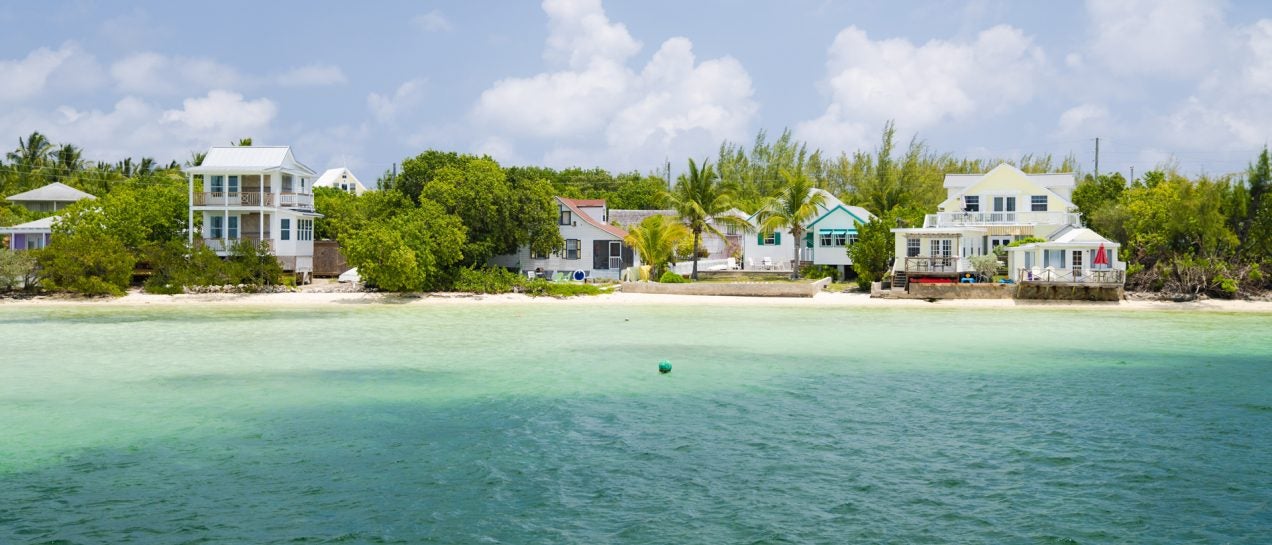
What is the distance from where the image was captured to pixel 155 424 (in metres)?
16.1

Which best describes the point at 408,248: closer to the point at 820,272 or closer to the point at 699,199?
the point at 699,199

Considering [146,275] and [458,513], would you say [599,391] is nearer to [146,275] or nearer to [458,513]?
[458,513]

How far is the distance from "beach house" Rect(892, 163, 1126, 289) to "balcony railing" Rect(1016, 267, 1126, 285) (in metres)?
0.04

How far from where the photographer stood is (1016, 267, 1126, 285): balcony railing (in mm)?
41500

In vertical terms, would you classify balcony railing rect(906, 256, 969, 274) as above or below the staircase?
above

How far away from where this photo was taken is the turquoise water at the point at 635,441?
1101 cm

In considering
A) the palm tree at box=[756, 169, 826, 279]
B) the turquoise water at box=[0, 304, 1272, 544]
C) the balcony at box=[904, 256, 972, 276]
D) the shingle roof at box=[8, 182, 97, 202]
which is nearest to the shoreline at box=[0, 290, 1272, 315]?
the balcony at box=[904, 256, 972, 276]

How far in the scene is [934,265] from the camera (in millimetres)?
44094

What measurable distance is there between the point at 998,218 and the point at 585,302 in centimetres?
2224

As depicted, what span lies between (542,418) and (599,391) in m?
2.92

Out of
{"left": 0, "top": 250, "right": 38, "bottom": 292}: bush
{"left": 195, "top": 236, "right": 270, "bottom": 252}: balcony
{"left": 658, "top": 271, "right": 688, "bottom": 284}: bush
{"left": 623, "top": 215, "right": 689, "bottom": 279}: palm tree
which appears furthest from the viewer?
{"left": 623, "top": 215, "right": 689, "bottom": 279}: palm tree

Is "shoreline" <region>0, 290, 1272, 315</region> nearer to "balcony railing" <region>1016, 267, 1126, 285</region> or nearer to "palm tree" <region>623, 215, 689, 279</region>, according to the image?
"balcony railing" <region>1016, 267, 1126, 285</region>

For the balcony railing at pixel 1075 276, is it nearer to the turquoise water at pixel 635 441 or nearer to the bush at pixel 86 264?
the turquoise water at pixel 635 441

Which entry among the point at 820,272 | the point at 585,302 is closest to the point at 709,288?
the point at 585,302
